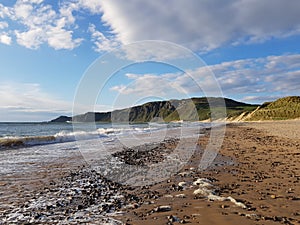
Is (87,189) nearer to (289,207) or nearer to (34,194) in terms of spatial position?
(34,194)

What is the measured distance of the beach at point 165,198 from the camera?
602cm

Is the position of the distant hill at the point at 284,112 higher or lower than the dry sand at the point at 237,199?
higher

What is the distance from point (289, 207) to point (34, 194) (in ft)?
24.0

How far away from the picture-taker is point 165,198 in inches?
301

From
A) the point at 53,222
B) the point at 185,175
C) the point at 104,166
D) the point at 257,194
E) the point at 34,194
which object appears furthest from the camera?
the point at 104,166

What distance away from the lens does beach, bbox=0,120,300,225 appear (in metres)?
6.02

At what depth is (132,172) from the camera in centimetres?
1195

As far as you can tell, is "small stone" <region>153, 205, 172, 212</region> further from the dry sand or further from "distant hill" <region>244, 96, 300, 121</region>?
"distant hill" <region>244, 96, 300, 121</region>

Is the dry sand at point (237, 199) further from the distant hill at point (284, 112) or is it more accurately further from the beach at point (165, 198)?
the distant hill at point (284, 112)

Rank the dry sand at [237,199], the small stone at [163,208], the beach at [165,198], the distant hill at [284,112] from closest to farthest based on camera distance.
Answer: the dry sand at [237,199]
the beach at [165,198]
the small stone at [163,208]
the distant hill at [284,112]

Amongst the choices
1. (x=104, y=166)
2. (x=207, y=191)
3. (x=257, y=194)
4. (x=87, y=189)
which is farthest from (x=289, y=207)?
(x=104, y=166)

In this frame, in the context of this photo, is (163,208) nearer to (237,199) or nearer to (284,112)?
(237,199)

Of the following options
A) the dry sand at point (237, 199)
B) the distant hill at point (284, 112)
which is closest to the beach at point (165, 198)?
the dry sand at point (237, 199)

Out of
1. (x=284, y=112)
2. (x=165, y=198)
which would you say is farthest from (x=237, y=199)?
(x=284, y=112)
